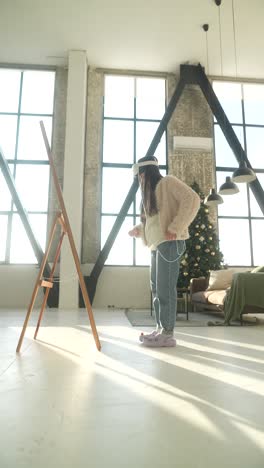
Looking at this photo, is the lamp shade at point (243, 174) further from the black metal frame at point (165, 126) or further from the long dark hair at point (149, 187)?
the long dark hair at point (149, 187)

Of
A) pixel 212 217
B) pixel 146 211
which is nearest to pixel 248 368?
pixel 146 211

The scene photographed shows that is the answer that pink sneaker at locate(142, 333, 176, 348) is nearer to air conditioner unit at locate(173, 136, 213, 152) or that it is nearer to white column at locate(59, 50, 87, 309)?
white column at locate(59, 50, 87, 309)

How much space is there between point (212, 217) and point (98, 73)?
14.2 feet

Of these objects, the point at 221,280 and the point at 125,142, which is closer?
the point at 221,280

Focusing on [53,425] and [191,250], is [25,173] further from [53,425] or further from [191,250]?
[53,425]

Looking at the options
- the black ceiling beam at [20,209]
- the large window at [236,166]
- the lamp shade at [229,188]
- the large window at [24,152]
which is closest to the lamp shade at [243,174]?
the lamp shade at [229,188]

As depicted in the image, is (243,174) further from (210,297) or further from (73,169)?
(73,169)

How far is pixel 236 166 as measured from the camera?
841 centimetres

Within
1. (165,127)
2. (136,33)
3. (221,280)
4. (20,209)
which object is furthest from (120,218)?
(136,33)

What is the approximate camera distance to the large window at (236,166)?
7953mm

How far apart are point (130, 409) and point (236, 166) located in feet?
26.5

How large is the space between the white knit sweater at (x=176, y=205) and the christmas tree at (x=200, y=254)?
4.76 metres

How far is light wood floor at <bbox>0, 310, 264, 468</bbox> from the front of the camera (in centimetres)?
75

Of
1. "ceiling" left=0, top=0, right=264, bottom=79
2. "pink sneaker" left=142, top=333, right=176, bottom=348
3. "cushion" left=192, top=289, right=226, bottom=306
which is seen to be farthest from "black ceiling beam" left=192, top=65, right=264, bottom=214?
"pink sneaker" left=142, top=333, right=176, bottom=348
